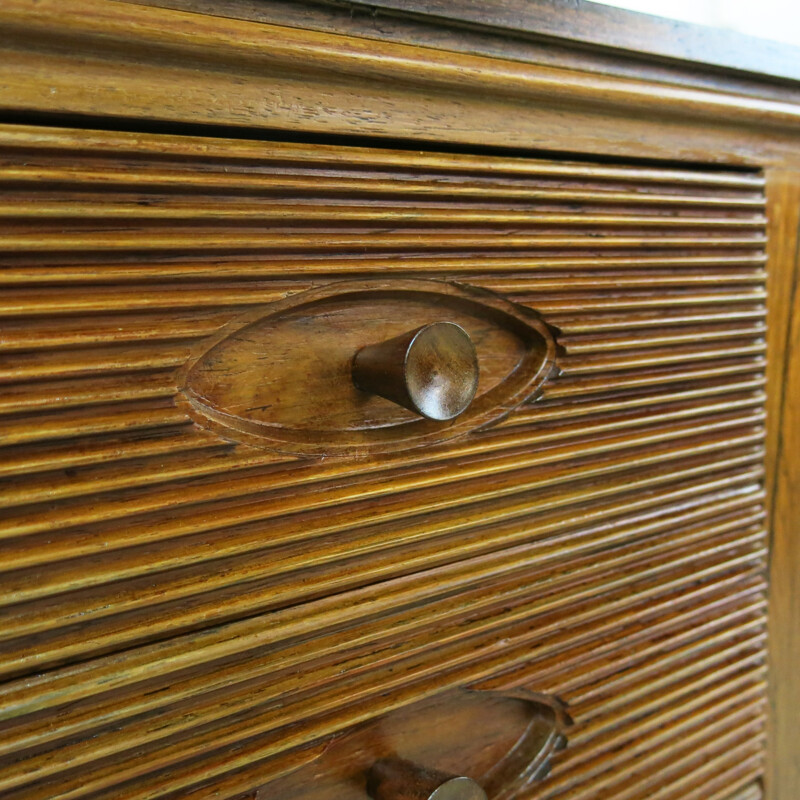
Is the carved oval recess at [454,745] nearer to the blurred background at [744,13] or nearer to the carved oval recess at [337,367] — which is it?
the carved oval recess at [337,367]

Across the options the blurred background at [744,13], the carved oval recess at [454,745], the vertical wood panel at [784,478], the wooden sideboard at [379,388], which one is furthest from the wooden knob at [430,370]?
the blurred background at [744,13]

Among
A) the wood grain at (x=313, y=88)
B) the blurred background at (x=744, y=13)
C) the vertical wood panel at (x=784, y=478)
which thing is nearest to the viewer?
the wood grain at (x=313, y=88)

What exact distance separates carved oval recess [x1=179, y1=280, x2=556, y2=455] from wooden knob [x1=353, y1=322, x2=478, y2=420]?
0.09 ft

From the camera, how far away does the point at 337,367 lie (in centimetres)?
30

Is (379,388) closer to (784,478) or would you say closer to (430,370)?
(430,370)

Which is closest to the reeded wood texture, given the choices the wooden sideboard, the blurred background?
the wooden sideboard

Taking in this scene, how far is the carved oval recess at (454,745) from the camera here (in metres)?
0.33

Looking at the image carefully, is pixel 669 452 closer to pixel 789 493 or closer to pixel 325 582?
pixel 789 493

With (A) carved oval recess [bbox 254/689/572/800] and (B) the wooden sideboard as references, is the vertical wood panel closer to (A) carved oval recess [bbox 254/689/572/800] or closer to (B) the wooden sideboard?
(B) the wooden sideboard

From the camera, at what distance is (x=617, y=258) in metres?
0.37

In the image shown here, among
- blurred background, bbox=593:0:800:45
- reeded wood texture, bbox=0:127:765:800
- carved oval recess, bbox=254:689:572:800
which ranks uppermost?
blurred background, bbox=593:0:800:45

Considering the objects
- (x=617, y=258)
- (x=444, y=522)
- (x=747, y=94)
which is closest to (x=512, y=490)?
(x=444, y=522)

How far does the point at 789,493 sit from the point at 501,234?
30 centimetres

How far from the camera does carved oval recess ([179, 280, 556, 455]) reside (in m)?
0.28
